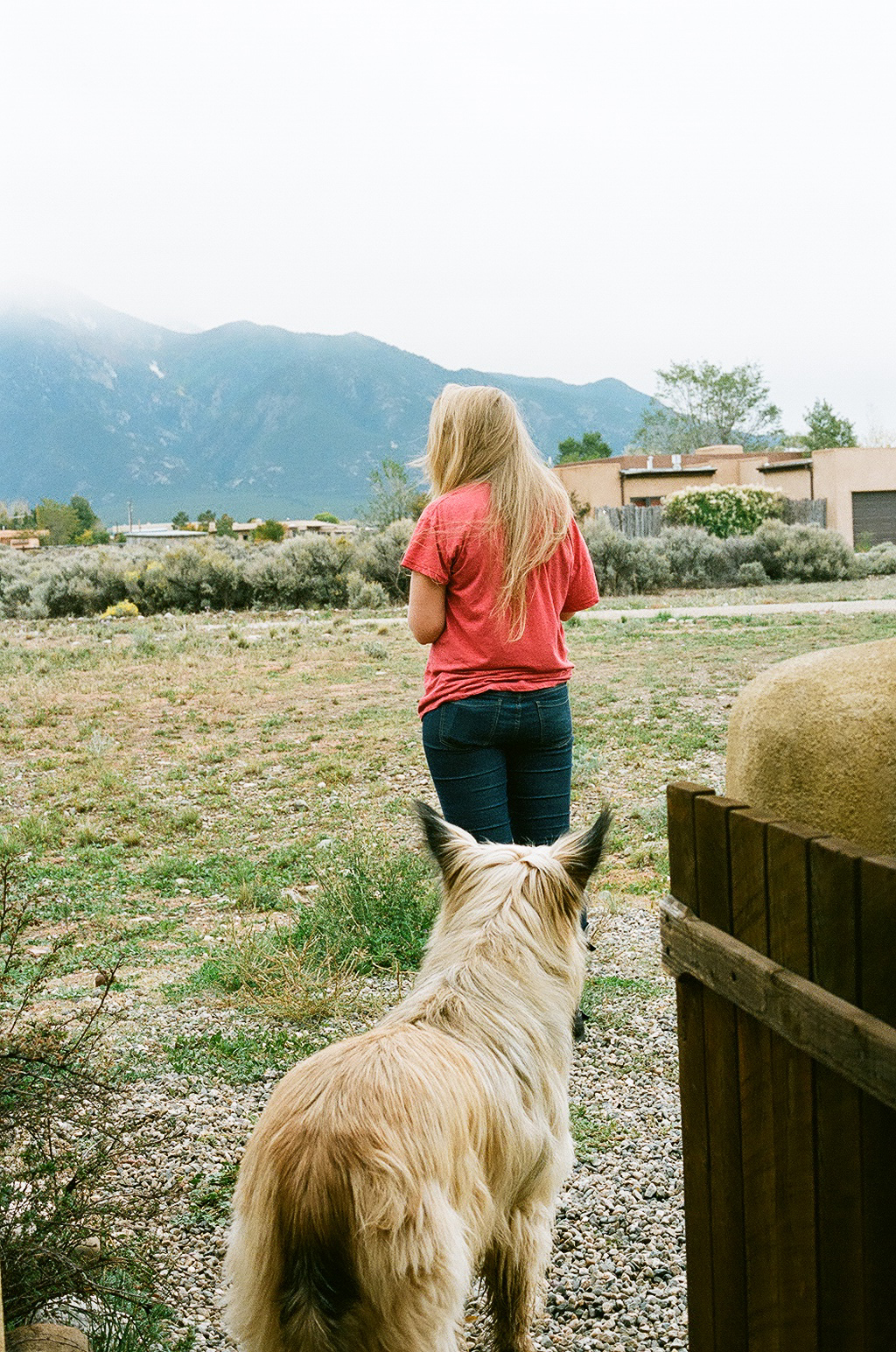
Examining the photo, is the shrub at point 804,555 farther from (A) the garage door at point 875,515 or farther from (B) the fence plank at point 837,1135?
(B) the fence plank at point 837,1135

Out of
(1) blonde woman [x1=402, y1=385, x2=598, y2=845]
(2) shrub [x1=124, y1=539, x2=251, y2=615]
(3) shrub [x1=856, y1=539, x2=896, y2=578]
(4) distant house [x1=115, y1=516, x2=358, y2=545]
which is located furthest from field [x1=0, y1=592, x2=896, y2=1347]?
(4) distant house [x1=115, y1=516, x2=358, y2=545]

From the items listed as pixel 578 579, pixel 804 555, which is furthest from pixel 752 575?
pixel 578 579

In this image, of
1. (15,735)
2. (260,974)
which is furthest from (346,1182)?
(15,735)

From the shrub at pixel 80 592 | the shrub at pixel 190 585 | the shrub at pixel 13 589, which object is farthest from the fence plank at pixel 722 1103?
the shrub at pixel 13 589

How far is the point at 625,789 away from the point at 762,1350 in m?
5.97

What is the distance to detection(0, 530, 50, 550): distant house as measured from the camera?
66.8m

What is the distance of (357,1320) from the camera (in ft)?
5.90

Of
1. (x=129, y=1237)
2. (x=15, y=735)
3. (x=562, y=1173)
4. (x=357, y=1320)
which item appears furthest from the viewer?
(x=15, y=735)

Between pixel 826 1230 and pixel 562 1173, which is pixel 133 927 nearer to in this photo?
pixel 562 1173

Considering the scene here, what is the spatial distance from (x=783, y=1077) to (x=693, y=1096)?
40cm

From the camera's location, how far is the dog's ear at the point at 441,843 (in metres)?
2.48

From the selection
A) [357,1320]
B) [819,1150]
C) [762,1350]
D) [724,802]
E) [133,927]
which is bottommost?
[133,927]

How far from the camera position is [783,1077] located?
5.79ft

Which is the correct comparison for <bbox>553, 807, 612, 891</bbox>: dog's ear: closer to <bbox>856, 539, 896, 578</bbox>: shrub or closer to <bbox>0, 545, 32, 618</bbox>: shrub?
<bbox>0, 545, 32, 618</bbox>: shrub
